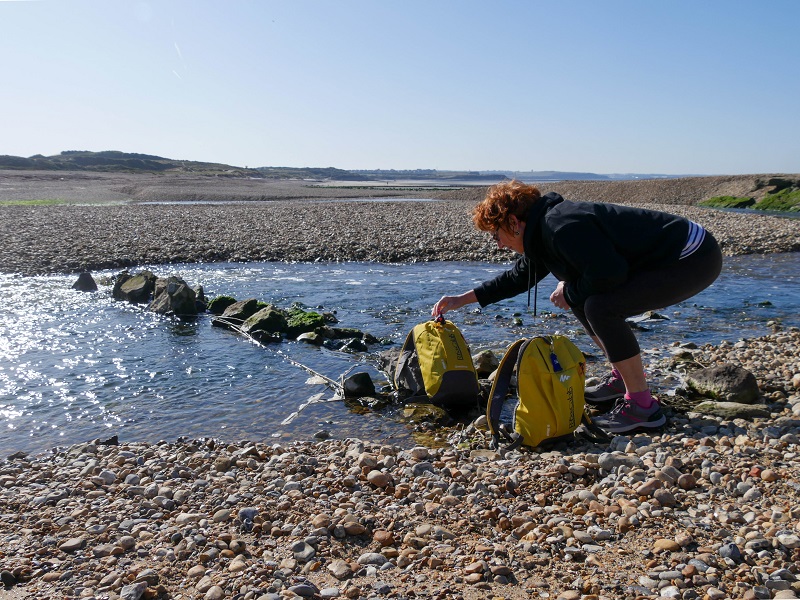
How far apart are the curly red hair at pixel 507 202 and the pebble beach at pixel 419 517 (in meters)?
1.90

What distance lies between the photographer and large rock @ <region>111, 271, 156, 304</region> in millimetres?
13297

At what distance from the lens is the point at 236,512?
4.38 m

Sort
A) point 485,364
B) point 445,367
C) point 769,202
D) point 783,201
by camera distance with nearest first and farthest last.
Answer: point 445,367 < point 485,364 < point 783,201 < point 769,202

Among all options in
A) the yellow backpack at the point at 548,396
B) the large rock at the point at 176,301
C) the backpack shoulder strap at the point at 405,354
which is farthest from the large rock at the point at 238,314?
the yellow backpack at the point at 548,396

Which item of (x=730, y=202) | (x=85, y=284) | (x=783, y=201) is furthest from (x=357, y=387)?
(x=730, y=202)

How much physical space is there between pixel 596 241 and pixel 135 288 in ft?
36.1

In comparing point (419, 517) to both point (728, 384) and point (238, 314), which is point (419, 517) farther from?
point (238, 314)

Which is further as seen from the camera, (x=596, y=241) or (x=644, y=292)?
(x=644, y=292)

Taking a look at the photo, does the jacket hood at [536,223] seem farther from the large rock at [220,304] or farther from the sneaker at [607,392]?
the large rock at [220,304]

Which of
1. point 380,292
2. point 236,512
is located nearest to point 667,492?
point 236,512

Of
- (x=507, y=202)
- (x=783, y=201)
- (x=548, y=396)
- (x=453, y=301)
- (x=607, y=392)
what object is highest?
(x=507, y=202)

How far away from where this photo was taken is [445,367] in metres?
6.54

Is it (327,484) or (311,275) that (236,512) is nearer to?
(327,484)

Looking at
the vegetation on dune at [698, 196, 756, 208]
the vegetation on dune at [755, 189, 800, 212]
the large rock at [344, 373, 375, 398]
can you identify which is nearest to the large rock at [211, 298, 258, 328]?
the large rock at [344, 373, 375, 398]
